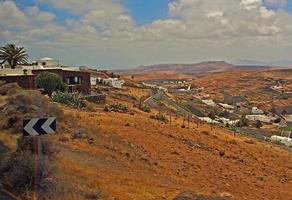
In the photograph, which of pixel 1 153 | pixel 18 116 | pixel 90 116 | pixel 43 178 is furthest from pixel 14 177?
pixel 90 116

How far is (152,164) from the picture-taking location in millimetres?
19047

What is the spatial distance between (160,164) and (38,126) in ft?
38.0

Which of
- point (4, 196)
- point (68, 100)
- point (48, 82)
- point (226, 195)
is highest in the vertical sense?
point (48, 82)

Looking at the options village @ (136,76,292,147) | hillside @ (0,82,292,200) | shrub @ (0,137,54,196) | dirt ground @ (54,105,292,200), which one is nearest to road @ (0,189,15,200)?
shrub @ (0,137,54,196)

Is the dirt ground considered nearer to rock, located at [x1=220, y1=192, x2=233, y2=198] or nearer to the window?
rock, located at [x1=220, y1=192, x2=233, y2=198]

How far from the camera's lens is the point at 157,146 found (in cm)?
2253

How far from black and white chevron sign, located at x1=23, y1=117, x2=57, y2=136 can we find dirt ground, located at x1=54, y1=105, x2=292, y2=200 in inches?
97.9

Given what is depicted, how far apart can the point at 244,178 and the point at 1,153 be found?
39.6ft

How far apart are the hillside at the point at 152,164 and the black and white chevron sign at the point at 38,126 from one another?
2.24 meters

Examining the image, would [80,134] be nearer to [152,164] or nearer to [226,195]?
[152,164]

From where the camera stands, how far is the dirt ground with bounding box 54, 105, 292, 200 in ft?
44.8

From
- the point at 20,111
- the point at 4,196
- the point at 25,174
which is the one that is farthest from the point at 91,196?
the point at 20,111

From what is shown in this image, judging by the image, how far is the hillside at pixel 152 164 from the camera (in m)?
13.2

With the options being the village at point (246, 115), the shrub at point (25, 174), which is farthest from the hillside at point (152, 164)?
the village at point (246, 115)
